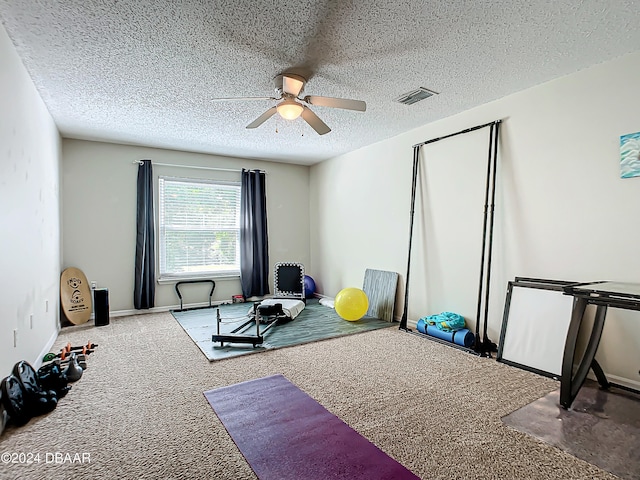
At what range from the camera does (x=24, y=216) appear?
284 cm

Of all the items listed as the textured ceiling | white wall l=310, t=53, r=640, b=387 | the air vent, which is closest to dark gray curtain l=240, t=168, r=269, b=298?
white wall l=310, t=53, r=640, b=387

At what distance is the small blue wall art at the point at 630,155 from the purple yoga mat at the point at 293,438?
8.83 ft

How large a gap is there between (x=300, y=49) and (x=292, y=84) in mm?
379

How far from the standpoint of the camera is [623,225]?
106 inches

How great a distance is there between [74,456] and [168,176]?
173 inches

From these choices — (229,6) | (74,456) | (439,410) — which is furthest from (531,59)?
(74,456)

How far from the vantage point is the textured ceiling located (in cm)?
212

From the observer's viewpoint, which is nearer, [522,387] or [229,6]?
[229,6]

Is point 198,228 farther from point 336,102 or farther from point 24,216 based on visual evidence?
point 336,102

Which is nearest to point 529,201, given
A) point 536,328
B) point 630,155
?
point 630,155

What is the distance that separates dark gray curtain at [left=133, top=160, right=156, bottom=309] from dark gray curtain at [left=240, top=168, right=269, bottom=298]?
1.42 metres

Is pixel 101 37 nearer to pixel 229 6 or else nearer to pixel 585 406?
pixel 229 6

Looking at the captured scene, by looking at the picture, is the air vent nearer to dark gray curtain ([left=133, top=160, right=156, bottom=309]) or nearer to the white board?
the white board

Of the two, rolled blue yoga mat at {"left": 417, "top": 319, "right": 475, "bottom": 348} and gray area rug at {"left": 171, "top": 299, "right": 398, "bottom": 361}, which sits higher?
rolled blue yoga mat at {"left": 417, "top": 319, "right": 475, "bottom": 348}
